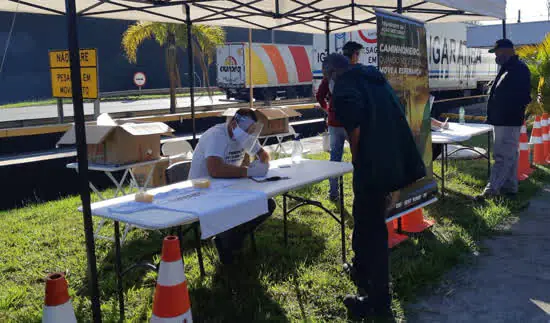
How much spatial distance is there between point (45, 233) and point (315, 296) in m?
3.16

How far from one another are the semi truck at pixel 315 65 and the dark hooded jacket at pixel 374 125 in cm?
1437

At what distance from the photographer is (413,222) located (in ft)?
17.3

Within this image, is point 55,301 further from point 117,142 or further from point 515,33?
point 515,33

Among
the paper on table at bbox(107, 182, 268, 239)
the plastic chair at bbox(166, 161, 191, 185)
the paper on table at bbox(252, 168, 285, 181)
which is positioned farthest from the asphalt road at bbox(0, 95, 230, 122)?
the paper on table at bbox(107, 182, 268, 239)

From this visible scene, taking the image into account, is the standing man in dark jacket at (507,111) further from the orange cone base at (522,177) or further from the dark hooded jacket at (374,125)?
the dark hooded jacket at (374,125)

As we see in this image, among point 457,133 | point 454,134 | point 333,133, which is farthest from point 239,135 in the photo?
point 457,133

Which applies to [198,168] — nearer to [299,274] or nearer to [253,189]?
[253,189]

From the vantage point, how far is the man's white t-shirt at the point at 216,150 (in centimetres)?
411

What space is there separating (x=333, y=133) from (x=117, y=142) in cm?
254

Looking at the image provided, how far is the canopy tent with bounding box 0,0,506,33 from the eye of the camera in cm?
628

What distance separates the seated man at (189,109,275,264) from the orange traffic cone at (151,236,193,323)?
4.43ft

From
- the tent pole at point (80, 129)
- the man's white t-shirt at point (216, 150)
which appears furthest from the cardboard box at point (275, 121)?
the tent pole at point (80, 129)

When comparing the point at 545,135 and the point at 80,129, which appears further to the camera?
the point at 545,135

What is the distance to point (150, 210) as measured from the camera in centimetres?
326
